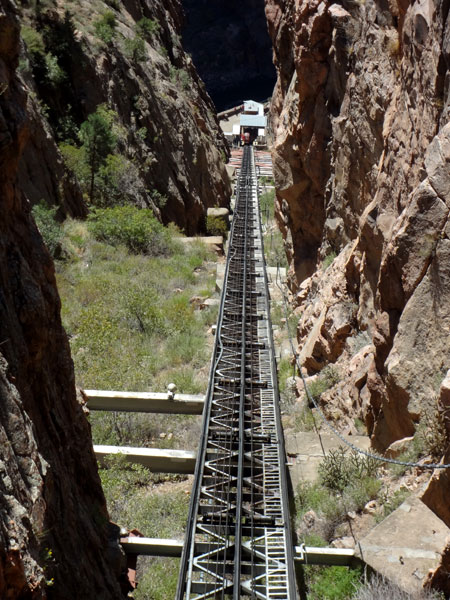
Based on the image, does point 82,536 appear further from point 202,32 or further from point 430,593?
point 202,32

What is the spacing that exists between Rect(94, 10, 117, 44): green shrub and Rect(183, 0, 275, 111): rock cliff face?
3112 inches

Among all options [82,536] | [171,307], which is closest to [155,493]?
[82,536]

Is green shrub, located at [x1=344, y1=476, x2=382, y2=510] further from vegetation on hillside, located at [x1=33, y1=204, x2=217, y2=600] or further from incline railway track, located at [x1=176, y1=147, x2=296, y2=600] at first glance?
vegetation on hillside, located at [x1=33, y1=204, x2=217, y2=600]

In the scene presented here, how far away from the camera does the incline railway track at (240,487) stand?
27.8ft

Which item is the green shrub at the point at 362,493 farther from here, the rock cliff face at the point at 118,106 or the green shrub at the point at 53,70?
the green shrub at the point at 53,70

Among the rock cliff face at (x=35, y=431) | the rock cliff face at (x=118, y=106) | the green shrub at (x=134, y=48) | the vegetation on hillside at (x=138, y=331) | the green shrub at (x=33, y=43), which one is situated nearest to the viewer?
the rock cliff face at (x=35, y=431)

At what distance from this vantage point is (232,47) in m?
114

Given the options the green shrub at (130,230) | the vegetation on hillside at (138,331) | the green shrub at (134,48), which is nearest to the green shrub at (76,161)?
the green shrub at (130,230)

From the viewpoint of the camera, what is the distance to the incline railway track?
27.8 feet

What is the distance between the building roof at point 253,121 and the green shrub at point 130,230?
2138 inches

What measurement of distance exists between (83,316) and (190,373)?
4073 millimetres

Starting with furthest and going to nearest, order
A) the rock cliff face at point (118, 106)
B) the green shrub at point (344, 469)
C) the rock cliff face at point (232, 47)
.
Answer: the rock cliff face at point (232, 47) < the rock cliff face at point (118, 106) < the green shrub at point (344, 469)

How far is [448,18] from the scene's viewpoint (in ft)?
29.3

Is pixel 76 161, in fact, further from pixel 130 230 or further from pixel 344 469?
pixel 344 469
